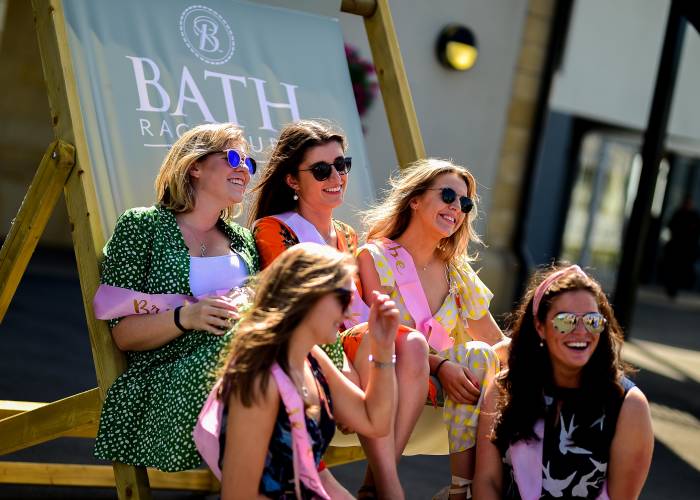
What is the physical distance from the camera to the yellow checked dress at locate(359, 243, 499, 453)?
2896mm

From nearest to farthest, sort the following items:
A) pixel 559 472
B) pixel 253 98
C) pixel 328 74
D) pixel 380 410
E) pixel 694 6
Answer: pixel 380 410 < pixel 559 472 < pixel 253 98 < pixel 328 74 < pixel 694 6

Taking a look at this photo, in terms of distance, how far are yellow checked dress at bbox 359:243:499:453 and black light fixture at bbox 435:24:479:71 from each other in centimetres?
571

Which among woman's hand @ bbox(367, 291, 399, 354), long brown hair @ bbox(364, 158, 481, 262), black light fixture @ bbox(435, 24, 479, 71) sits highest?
black light fixture @ bbox(435, 24, 479, 71)

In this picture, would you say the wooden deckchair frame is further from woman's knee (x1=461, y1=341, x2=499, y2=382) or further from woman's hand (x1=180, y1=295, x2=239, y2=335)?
woman's knee (x1=461, y1=341, x2=499, y2=382)

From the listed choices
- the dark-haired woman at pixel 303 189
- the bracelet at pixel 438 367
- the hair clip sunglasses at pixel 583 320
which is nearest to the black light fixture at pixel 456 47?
the dark-haired woman at pixel 303 189

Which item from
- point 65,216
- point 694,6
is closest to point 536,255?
point 65,216

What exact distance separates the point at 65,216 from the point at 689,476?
6.49m

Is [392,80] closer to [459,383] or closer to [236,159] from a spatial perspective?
[236,159]

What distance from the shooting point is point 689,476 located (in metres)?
4.99

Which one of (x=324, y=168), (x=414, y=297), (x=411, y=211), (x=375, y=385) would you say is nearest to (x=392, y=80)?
(x=411, y=211)

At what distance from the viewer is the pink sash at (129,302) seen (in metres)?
2.70

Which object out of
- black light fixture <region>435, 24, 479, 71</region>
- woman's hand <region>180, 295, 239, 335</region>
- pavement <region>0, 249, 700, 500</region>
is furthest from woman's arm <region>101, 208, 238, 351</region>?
black light fixture <region>435, 24, 479, 71</region>

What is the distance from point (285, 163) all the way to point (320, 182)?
0.15m

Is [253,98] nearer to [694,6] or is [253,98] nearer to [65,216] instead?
[694,6]
